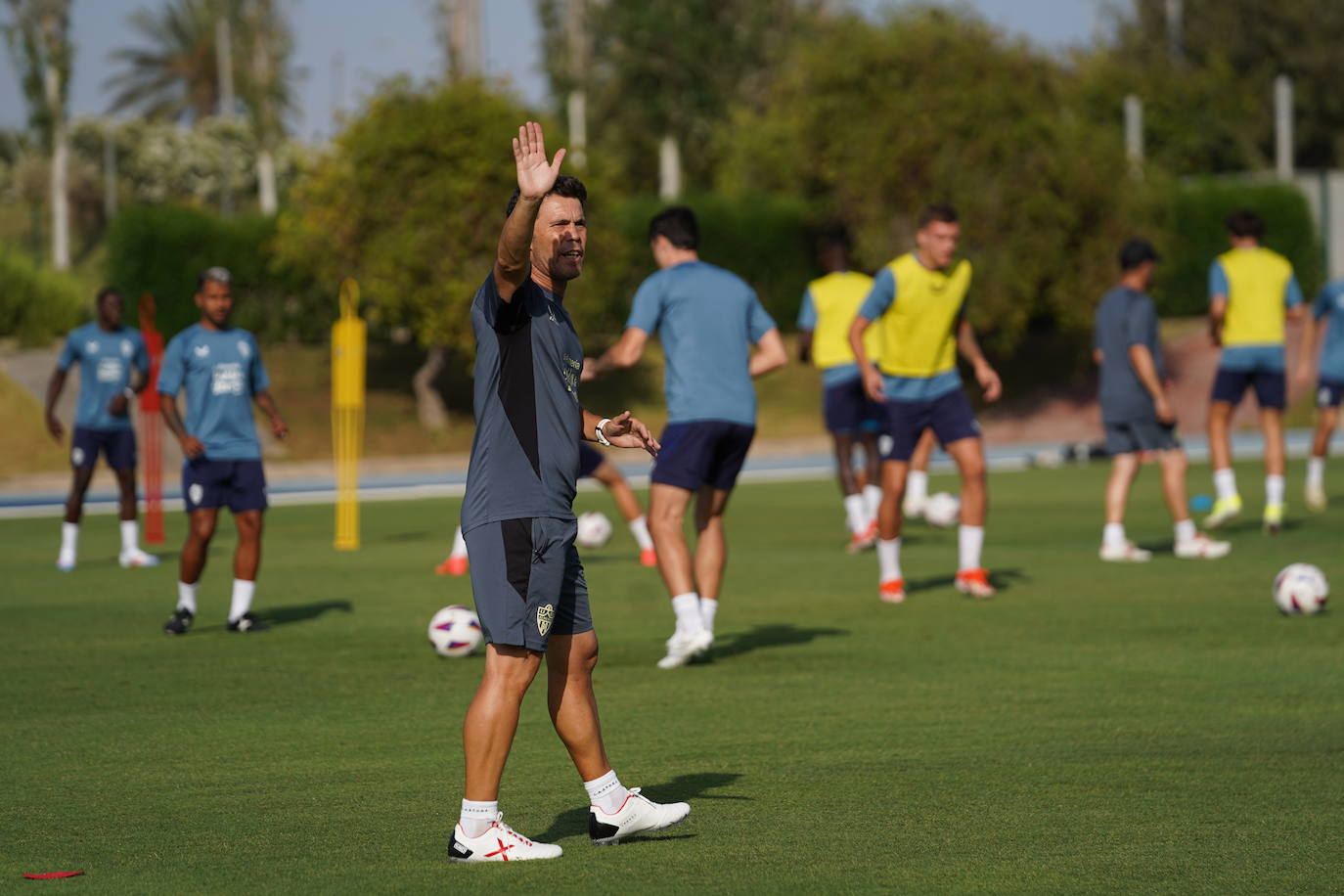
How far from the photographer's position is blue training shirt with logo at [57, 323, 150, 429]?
610 inches

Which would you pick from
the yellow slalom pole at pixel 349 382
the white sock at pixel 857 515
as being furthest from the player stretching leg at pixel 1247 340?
the yellow slalom pole at pixel 349 382

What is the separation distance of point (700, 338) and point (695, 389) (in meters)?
0.27

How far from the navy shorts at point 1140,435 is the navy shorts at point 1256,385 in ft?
6.65

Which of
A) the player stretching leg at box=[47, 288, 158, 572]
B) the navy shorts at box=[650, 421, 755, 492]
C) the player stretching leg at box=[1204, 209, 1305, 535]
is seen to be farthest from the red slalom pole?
the player stretching leg at box=[1204, 209, 1305, 535]

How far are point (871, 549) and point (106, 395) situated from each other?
6476 millimetres

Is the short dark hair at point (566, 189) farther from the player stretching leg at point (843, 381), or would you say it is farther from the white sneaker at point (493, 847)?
the player stretching leg at point (843, 381)

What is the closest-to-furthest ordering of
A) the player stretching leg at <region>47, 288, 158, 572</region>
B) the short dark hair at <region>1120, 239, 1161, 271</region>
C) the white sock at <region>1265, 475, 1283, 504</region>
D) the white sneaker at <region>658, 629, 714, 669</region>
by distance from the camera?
the white sneaker at <region>658, 629, 714, 669</region> → the short dark hair at <region>1120, 239, 1161, 271</region> → the player stretching leg at <region>47, 288, 158, 572</region> → the white sock at <region>1265, 475, 1283, 504</region>

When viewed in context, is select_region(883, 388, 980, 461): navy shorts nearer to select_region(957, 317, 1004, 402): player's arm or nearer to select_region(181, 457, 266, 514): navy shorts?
select_region(957, 317, 1004, 402): player's arm

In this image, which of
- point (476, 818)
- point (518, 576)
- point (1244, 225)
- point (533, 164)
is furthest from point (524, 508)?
point (1244, 225)

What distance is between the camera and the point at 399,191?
34219mm

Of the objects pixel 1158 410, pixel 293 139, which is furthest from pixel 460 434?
pixel 293 139

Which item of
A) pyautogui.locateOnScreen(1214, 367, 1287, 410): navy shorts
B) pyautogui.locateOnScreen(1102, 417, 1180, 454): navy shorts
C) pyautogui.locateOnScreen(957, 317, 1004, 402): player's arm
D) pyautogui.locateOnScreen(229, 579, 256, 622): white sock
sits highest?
pyautogui.locateOnScreen(957, 317, 1004, 402): player's arm

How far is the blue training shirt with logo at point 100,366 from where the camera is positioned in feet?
50.8

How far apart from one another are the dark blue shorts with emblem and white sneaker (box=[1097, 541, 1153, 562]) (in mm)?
9196
